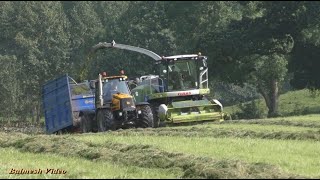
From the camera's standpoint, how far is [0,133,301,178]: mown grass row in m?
9.78

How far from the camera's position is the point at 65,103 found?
2627cm

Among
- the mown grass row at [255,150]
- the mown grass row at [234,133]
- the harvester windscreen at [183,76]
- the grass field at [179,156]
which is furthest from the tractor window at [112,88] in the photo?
the mown grass row at [255,150]

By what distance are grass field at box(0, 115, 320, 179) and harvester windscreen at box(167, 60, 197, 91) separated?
6.16 meters

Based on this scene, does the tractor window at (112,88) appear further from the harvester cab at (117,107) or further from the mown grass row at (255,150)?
the mown grass row at (255,150)

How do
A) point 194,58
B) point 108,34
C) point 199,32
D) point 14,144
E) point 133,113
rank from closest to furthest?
1. point 14,144
2. point 133,113
3. point 194,58
4. point 199,32
5. point 108,34

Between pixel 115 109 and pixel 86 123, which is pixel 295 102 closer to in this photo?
pixel 86 123

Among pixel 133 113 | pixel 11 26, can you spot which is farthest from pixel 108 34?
pixel 133 113

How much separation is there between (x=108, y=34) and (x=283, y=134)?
39.2 metres

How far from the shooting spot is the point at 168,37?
5188 cm

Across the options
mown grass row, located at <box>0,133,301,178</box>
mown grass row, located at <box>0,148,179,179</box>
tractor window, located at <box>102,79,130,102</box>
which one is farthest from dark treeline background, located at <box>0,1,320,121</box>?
mown grass row, located at <box>0,148,179,179</box>

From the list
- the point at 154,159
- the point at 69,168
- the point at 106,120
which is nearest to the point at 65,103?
the point at 106,120

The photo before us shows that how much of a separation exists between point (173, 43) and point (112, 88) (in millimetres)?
27593

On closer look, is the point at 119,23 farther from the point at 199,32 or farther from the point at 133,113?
the point at 133,113

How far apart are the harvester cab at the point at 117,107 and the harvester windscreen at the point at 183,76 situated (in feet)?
7.46
